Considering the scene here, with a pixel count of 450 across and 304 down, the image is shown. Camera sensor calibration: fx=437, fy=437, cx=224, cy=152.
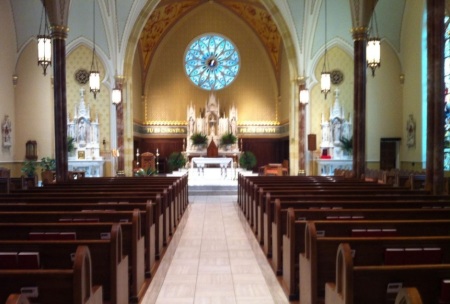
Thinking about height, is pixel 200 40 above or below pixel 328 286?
above

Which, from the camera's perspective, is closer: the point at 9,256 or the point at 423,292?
the point at 423,292

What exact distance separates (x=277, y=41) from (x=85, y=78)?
12.5 meters

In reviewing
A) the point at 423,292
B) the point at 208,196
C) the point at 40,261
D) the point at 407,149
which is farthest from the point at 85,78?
the point at 423,292

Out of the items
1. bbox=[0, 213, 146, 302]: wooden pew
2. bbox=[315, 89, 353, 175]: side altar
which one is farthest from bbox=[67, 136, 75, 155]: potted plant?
bbox=[0, 213, 146, 302]: wooden pew

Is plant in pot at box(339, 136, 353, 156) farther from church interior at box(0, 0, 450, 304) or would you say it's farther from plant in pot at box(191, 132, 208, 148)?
plant in pot at box(191, 132, 208, 148)

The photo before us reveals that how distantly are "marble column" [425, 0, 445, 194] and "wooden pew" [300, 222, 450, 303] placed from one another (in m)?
5.61

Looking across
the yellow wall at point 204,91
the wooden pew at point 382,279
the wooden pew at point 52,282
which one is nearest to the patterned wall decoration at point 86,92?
the yellow wall at point 204,91

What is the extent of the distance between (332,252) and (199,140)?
2147cm

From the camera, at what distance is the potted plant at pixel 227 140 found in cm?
2584

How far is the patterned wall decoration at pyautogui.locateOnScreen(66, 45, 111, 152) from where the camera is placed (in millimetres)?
21719

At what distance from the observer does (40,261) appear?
3797 mm

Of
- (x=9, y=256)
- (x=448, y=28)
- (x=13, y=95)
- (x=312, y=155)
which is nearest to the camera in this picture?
(x=9, y=256)

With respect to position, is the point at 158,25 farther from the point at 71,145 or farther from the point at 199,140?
the point at 71,145

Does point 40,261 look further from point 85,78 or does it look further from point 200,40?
point 200,40
